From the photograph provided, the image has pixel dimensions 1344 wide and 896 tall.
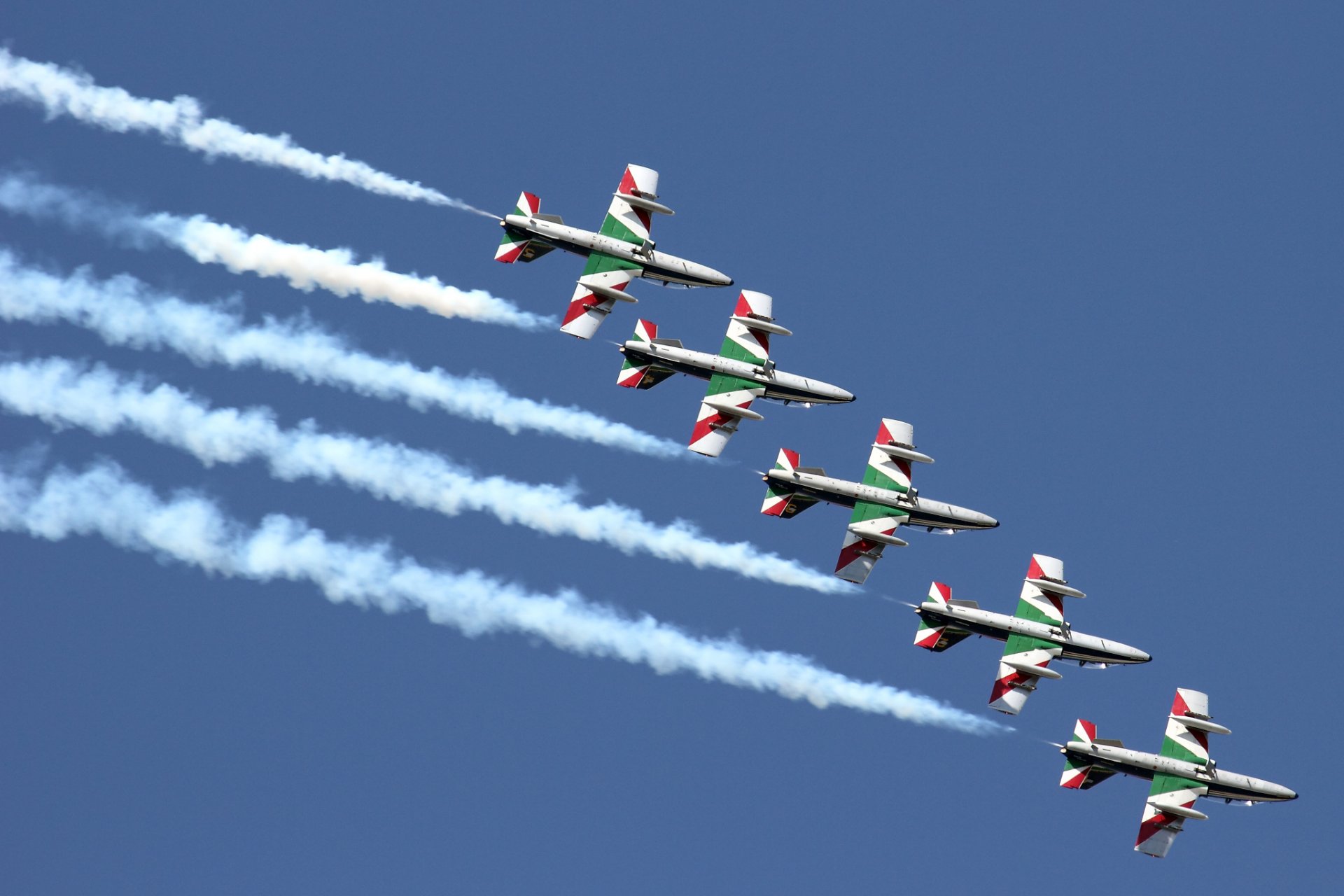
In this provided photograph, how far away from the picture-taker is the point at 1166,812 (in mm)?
95312

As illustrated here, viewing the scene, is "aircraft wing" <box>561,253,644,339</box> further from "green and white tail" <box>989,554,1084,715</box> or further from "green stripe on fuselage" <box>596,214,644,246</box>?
"green and white tail" <box>989,554,1084,715</box>

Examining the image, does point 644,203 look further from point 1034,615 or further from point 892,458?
point 1034,615

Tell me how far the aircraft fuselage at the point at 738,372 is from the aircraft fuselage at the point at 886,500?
339 cm

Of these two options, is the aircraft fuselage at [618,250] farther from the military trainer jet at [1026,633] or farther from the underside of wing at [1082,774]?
the underside of wing at [1082,774]

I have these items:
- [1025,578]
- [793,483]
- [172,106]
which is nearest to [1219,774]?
[1025,578]

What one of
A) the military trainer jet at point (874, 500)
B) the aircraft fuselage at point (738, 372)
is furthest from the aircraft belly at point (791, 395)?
the military trainer jet at point (874, 500)

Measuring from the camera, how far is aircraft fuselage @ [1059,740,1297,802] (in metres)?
→ 94.7

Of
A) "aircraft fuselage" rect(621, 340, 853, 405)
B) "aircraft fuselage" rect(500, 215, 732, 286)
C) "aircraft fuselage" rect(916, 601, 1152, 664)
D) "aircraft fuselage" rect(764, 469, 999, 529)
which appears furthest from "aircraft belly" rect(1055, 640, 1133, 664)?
"aircraft fuselage" rect(500, 215, 732, 286)

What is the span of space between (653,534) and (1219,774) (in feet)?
85.8

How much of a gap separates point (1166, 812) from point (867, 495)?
724 inches

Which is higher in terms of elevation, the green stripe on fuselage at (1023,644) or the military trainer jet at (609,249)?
the military trainer jet at (609,249)

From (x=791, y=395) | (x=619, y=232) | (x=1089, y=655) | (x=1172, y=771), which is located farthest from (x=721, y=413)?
(x=1172, y=771)

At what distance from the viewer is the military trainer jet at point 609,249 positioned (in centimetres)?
9319

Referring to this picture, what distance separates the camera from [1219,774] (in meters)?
96.6
